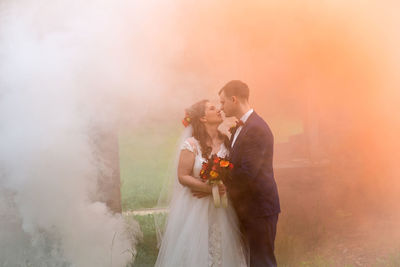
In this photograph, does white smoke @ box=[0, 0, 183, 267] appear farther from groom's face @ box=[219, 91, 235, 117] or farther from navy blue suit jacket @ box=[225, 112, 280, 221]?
navy blue suit jacket @ box=[225, 112, 280, 221]

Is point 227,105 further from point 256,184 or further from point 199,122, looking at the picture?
point 256,184

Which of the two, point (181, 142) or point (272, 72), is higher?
point (272, 72)

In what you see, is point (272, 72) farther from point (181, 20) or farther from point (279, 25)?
point (181, 20)

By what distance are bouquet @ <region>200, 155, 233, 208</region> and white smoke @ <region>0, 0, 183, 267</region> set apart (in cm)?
140

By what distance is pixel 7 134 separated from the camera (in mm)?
4262

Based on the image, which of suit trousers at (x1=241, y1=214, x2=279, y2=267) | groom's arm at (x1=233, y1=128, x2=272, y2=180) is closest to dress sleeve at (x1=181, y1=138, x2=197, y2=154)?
groom's arm at (x1=233, y1=128, x2=272, y2=180)

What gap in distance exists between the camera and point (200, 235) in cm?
385

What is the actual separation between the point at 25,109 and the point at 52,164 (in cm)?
57

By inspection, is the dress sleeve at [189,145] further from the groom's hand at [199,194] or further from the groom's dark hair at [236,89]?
Answer: the groom's dark hair at [236,89]

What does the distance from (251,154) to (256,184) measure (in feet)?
0.82

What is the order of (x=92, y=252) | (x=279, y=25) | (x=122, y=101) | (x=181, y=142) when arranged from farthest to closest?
(x=279, y=25), (x=122, y=101), (x=92, y=252), (x=181, y=142)

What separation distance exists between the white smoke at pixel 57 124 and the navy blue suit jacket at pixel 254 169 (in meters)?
1.57

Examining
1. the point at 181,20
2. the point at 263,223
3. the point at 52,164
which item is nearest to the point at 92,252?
the point at 52,164

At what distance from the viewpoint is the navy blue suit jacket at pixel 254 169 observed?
3.65 m
